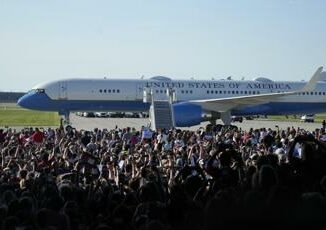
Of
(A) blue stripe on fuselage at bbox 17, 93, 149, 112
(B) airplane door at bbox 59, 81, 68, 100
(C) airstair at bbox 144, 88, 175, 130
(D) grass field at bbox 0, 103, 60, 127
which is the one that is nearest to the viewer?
(C) airstair at bbox 144, 88, 175, 130

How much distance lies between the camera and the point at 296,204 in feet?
18.0

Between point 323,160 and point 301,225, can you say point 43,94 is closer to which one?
point 323,160

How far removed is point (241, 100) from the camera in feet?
140

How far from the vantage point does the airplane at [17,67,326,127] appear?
4172 cm

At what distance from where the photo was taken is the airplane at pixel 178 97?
4172 cm

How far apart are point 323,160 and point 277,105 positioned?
38547 millimetres

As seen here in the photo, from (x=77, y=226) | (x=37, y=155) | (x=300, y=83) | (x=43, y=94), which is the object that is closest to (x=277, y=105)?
(x=300, y=83)

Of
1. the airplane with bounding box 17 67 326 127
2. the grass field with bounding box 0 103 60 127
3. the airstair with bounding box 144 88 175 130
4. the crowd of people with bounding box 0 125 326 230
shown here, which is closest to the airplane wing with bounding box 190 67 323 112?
the airplane with bounding box 17 67 326 127

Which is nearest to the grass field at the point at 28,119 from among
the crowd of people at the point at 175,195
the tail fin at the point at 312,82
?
the tail fin at the point at 312,82

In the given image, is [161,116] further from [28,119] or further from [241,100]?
[28,119]

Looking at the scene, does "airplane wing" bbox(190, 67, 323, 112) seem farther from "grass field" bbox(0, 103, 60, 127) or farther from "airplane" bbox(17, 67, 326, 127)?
"grass field" bbox(0, 103, 60, 127)

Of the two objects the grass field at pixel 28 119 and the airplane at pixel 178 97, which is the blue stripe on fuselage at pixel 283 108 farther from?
the grass field at pixel 28 119

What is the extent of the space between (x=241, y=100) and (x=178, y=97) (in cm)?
495

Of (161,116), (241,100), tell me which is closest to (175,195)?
(161,116)
